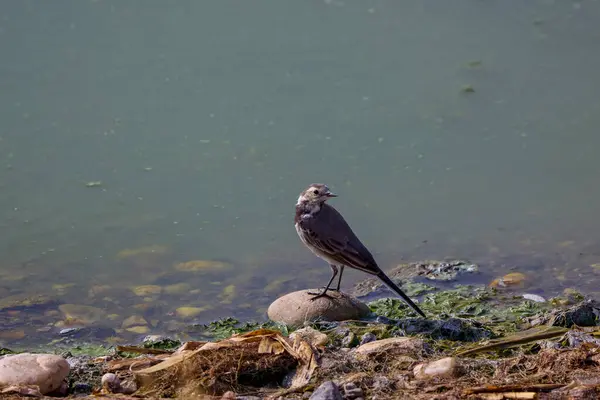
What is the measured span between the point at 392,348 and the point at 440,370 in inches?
22.0

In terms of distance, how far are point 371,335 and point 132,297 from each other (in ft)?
8.54

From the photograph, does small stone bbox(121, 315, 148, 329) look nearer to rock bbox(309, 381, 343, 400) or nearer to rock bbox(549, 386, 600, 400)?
rock bbox(309, 381, 343, 400)

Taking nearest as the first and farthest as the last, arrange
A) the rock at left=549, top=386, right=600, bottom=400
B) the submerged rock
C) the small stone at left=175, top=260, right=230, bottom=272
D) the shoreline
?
the rock at left=549, top=386, right=600, bottom=400
the shoreline
the submerged rock
the small stone at left=175, top=260, right=230, bottom=272

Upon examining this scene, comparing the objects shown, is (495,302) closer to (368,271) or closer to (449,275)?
(449,275)

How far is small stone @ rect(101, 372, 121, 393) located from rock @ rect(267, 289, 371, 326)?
1997mm

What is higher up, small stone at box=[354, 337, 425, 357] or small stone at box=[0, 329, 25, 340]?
small stone at box=[354, 337, 425, 357]

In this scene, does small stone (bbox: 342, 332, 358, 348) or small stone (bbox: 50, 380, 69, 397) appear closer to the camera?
small stone (bbox: 50, 380, 69, 397)

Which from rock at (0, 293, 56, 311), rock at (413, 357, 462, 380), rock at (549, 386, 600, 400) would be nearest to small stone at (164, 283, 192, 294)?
rock at (0, 293, 56, 311)

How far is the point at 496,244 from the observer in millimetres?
9297

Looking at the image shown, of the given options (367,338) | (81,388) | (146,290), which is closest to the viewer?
(81,388)

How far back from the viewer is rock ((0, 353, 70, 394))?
18.5ft

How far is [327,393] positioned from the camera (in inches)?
204

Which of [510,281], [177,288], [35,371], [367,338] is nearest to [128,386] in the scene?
[35,371]

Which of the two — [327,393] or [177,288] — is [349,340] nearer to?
[327,393]
